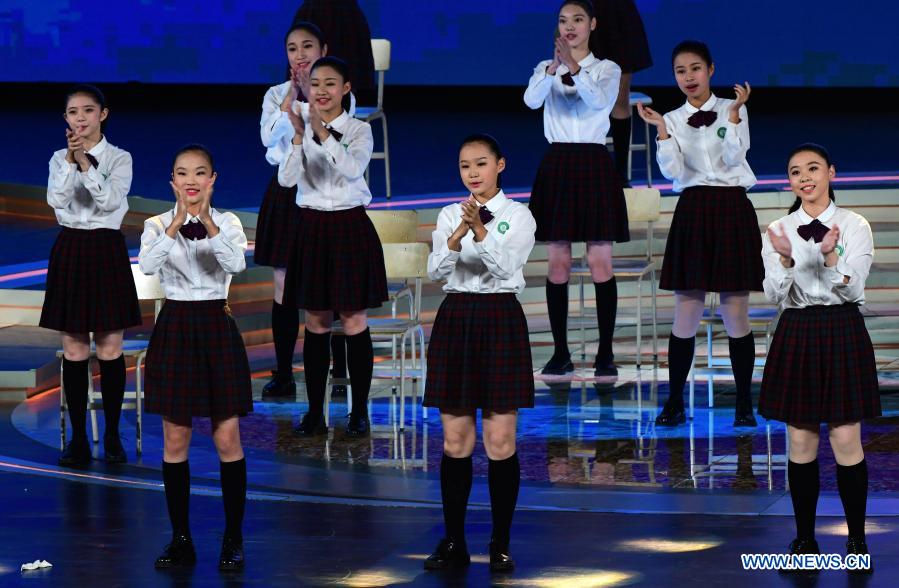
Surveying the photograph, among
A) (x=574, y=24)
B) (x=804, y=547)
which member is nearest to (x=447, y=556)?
(x=804, y=547)

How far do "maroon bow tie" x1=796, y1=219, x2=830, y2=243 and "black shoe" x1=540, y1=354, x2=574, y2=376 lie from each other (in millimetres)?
3004

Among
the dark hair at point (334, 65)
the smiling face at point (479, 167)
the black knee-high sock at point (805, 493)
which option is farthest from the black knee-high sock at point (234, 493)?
the dark hair at point (334, 65)

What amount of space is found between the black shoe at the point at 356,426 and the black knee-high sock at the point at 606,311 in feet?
4.55

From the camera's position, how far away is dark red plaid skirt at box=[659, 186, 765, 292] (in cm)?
661

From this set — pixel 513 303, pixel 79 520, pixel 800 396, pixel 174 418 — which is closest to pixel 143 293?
pixel 79 520

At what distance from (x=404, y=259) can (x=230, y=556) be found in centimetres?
248

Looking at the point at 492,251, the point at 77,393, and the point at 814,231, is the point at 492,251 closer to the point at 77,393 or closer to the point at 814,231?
the point at 814,231

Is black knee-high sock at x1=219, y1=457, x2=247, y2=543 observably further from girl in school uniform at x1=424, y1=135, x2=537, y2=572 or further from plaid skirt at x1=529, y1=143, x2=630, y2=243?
plaid skirt at x1=529, y1=143, x2=630, y2=243

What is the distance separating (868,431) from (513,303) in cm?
238

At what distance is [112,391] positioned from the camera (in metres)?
6.12

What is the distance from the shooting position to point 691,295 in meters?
6.68

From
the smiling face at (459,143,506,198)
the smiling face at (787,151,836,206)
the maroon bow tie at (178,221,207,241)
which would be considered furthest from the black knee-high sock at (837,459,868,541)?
the maroon bow tie at (178,221,207,241)

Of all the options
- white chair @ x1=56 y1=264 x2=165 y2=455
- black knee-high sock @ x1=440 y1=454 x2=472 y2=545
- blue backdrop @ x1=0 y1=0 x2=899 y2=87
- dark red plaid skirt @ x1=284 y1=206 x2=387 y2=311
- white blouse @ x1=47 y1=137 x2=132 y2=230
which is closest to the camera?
black knee-high sock @ x1=440 y1=454 x2=472 y2=545

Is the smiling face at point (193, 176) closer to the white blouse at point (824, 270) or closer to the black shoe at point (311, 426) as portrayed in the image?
the white blouse at point (824, 270)
